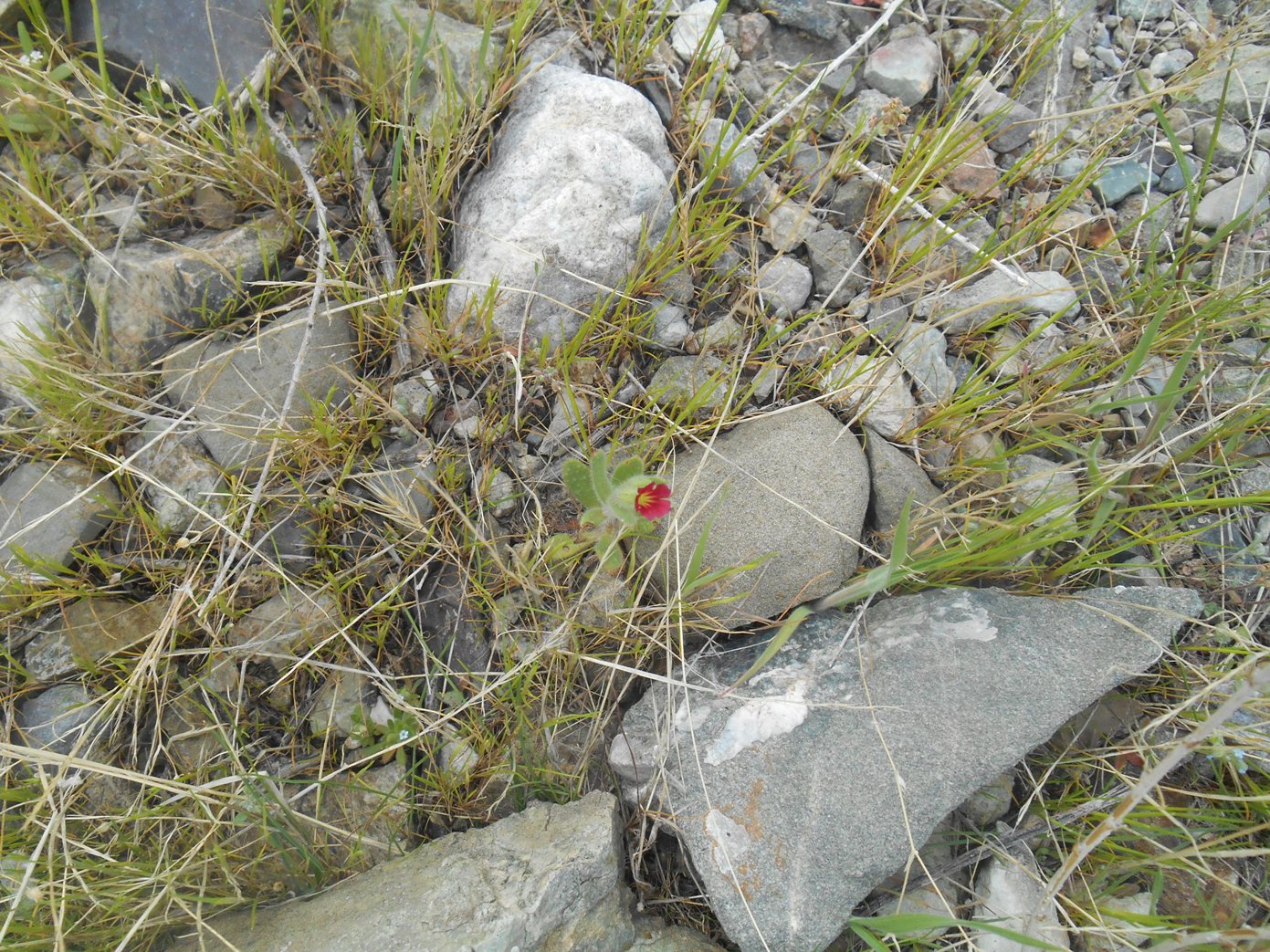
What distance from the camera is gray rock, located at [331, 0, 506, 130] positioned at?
7.02ft

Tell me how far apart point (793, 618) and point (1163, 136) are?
2015 millimetres

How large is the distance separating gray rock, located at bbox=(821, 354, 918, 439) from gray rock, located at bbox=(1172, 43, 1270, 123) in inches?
52.5

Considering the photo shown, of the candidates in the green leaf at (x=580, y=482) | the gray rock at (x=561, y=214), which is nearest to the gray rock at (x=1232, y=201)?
the gray rock at (x=561, y=214)

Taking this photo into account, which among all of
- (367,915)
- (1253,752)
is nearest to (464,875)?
(367,915)

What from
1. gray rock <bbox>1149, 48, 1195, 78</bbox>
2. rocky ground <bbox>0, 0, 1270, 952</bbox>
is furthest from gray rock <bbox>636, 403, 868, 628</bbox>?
gray rock <bbox>1149, 48, 1195, 78</bbox>

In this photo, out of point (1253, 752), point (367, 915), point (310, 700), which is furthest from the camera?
point (310, 700)

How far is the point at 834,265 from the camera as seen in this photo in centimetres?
229

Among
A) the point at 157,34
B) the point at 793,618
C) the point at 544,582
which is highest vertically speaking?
the point at 157,34

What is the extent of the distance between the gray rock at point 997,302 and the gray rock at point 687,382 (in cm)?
62

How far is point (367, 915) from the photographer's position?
170cm

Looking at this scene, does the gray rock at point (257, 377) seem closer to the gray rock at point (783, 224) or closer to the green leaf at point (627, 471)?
the green leaf at point (627, 471)

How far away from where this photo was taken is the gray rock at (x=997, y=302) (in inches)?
89.5

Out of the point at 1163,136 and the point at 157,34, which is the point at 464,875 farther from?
the point at 1163,136

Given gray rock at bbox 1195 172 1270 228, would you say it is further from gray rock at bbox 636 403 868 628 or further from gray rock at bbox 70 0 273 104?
gray rock at bbox 70 0 273 104
